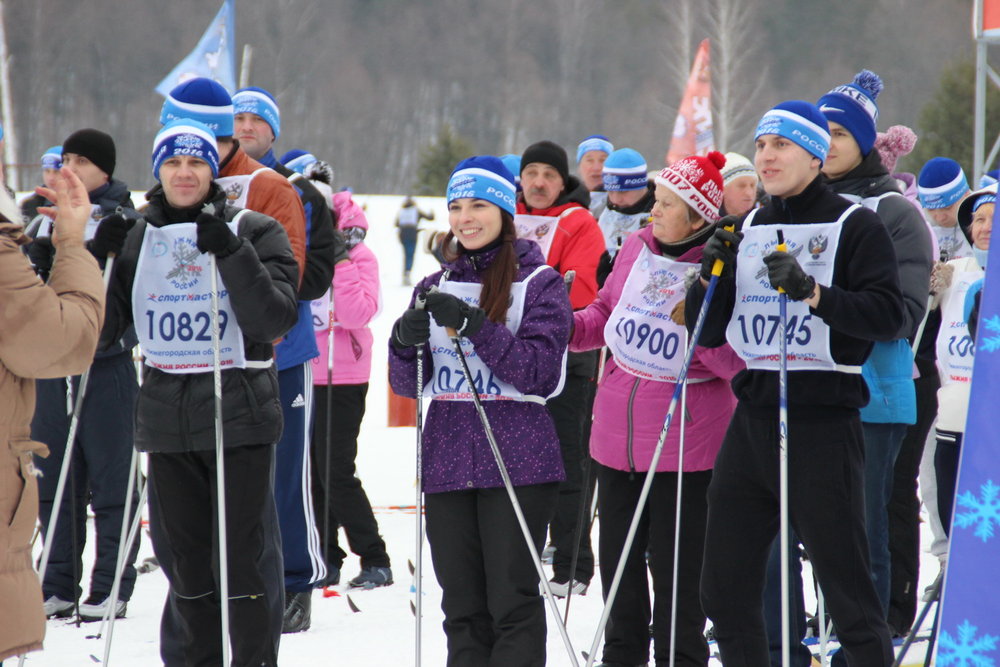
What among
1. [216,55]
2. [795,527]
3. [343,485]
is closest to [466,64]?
[216,55]

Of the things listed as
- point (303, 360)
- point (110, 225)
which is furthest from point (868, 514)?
point (110, 225)

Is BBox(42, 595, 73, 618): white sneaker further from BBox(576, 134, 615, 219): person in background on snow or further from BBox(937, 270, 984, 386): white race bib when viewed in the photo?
BBox(576, 134, 615, 219): person in background on snow

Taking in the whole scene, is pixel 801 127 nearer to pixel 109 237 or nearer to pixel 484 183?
pixel 484 183

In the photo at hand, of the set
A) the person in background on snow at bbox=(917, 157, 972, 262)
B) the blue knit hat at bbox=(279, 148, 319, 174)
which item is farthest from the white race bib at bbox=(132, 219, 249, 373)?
the person in background on snow at bbox=(917, 157, 972, 262)

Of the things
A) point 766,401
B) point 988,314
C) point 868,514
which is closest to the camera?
point 988,314

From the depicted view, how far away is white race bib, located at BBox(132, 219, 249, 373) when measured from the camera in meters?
3.35

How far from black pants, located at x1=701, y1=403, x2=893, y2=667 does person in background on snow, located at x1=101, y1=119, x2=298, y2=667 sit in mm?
1357

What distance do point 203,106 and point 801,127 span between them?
204cm

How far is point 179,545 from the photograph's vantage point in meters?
3.33

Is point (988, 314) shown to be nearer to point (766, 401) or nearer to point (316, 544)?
point (766, 401)

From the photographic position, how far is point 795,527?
3068mm

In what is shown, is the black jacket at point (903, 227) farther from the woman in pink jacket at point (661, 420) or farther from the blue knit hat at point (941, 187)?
the blue knit hat at point (941, 187)

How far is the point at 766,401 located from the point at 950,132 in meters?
20.9

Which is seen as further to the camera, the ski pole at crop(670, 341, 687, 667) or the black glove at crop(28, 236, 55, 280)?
the ski pole at crop(670, 341, 687, 667)
